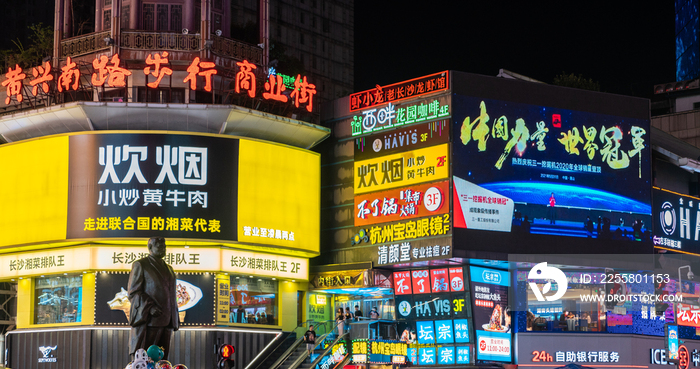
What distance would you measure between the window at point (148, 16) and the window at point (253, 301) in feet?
43.4

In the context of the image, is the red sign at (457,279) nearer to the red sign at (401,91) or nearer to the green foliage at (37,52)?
the red sign at (401,91)

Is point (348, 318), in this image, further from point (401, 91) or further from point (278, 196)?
point (401, 91)

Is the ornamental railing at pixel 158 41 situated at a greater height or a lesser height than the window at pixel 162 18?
lesser

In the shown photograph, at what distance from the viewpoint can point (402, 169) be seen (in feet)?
150

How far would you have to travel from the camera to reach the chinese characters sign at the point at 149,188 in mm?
42875

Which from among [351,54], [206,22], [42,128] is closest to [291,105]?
[206,22]

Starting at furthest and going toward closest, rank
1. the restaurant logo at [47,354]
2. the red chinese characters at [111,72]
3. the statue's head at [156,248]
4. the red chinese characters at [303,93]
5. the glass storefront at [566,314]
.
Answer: the red chinese characters at [303,93] → the glass storefront at [566,314] → the restaurant logo at [47,354] → the red chinese characters at [111,72] → the statue's head at [156,248]

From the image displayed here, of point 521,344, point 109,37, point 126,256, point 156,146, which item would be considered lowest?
point 521,344

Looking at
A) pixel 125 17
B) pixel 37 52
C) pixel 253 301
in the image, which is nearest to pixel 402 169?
pixel 253 301

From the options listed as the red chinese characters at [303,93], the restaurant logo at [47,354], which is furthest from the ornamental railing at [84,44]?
the restaurant logo at [47,354]

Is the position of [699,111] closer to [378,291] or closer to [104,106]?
[378,291]

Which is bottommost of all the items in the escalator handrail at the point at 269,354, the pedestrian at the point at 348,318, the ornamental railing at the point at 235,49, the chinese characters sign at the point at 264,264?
the escalator handrail at the point at 269,354

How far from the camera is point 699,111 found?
71.4 metres

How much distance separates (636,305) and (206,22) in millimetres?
24937
